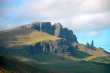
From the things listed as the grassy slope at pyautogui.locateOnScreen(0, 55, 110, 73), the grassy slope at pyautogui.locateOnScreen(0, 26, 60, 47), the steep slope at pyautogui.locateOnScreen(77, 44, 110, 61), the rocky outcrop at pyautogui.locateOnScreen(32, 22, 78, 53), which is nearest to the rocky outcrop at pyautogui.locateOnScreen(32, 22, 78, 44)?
the rocky outcrop at pyautogui.locateOnScreen(32, 22, 78, 53)

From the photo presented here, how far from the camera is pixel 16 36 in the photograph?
1989 cm

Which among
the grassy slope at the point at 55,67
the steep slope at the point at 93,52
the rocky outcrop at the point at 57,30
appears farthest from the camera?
the steep slope at the point at 93,52

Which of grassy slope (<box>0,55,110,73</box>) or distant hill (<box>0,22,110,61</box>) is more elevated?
distant hill (<box>0,22,110,61</box>)

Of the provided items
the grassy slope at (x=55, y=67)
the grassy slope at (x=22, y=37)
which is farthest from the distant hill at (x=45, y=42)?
the grassy slope at (x=55, y=67)

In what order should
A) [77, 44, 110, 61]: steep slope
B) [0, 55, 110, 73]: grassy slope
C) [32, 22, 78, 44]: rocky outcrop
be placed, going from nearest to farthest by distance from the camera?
[0, 55, 110, 73]: grassy slope < [32, 22, 78, 44]: rocky outcrop < [77, 44, 110, 61]: steep slope

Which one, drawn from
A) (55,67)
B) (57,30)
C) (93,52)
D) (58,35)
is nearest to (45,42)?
(58,35)

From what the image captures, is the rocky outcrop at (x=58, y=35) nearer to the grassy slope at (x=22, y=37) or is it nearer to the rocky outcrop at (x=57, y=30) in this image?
the rocky outcrop at (x=57, y=30)

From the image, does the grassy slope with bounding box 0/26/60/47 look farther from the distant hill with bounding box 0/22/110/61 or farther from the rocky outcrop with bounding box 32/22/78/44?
the rocky outcrop with bounding box 32/22/78/44

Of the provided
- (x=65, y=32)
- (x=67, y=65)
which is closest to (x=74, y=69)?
(x=67, y=65)

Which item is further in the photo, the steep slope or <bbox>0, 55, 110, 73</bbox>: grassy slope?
the steep slope

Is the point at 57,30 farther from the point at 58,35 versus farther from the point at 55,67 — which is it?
the point at 55,67

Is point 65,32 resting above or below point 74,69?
above

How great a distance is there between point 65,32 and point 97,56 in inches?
66.7

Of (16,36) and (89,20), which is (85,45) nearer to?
(89,20)
